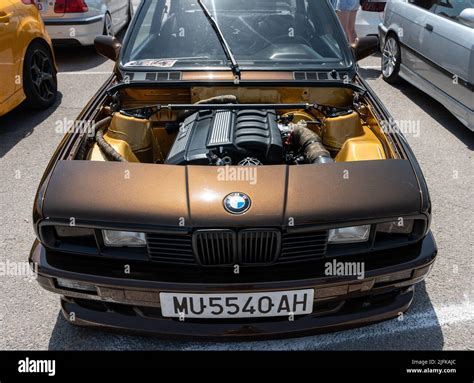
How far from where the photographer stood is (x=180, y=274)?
1736mm

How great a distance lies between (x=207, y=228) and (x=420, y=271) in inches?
37.7

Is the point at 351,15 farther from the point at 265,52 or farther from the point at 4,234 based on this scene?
the point at 4,234

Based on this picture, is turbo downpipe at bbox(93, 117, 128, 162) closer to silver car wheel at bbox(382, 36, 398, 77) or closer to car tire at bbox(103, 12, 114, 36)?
silver car wheel at bbox(382, 36, 398, 77)

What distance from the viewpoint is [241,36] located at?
9.10 feet

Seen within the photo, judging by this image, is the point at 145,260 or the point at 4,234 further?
the point at 4,234

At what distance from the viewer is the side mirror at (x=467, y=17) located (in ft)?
13.5

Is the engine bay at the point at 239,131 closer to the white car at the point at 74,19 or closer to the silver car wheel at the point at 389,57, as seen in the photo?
the silver car wheel at the point at 389,57

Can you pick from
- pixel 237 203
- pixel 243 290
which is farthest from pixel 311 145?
pixel 243 290

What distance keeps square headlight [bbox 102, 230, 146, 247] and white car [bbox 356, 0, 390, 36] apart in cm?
570

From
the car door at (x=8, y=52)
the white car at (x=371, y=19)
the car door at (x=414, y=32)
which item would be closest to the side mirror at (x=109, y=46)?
the car door at (x=8, y=52)

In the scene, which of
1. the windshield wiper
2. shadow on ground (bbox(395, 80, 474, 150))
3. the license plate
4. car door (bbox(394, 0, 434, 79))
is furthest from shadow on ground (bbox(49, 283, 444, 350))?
car door (bbox(394, 0, 434, 79))

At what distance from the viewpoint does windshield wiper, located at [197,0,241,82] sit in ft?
8.24
